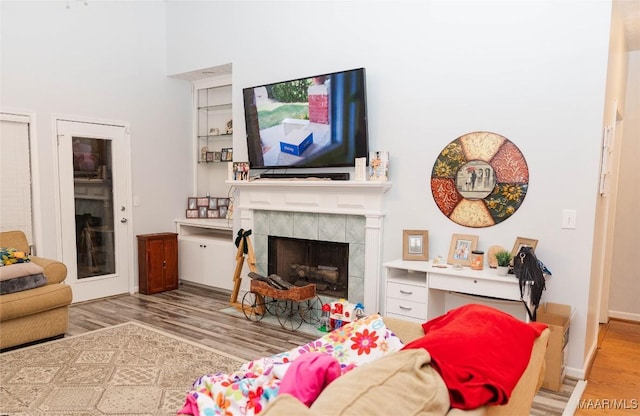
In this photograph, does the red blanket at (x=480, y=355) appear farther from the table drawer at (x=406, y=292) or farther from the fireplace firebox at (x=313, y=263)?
the fireplace firebox at (x=313, y=263)

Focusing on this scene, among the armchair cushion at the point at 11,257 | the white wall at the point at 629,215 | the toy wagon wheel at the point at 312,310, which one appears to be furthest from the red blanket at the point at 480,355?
the white wall at the point at 629,215

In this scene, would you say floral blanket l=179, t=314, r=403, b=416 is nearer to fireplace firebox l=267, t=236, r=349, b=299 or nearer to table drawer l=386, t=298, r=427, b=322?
table drawer l=386, t=298, r=427, b=322

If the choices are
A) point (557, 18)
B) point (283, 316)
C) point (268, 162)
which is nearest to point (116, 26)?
point (268, 162)

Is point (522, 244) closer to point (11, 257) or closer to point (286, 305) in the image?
point (286, 305)

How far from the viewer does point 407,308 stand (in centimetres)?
346

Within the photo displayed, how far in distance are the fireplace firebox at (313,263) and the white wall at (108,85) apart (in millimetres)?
1915

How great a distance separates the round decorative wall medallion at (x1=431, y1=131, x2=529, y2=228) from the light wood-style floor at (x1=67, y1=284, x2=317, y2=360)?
5.55 feet

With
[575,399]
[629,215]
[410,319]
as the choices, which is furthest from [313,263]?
[629,215]

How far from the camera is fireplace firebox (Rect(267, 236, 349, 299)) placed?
14.0 feet

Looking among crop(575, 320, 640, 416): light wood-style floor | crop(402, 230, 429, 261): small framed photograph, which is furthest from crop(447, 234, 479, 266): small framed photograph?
crop(575, 320, 640, 416): light wood-style floor

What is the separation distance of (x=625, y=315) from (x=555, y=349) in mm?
2458

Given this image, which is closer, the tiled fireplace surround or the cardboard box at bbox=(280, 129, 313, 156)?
the tiled fireplace surround

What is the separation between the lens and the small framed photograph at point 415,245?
12.0ft

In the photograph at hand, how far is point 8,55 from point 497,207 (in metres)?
4.73
